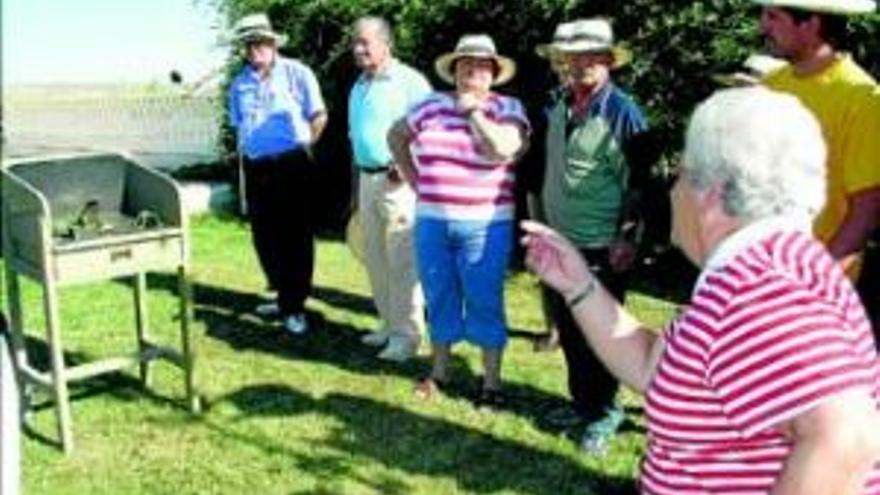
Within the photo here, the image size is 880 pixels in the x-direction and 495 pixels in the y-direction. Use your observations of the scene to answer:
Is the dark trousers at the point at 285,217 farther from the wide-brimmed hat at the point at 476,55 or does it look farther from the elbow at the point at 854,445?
the elbow at the point at 854,445

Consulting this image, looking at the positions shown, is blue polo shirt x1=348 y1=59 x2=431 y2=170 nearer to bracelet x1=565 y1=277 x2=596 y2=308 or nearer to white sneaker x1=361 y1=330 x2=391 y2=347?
white sneaker x1=361 y1=330 x2=391 y2=347

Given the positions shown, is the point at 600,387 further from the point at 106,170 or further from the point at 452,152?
the point at 106,170

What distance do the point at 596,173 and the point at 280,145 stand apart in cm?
304

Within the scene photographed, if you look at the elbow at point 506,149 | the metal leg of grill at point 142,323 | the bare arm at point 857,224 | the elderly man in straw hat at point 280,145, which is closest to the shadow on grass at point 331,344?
the elderly man in straw hat at point 280,145

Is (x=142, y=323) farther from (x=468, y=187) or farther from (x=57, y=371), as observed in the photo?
(x=468, y=187)

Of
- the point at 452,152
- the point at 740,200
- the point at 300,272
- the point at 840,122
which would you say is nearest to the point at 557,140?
the point at 452,152

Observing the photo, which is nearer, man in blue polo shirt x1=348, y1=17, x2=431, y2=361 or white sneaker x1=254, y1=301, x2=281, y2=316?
man in blue polo shirt x1=348, y1=17, x2=431, y2=361

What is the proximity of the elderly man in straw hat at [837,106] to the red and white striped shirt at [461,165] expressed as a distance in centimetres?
197

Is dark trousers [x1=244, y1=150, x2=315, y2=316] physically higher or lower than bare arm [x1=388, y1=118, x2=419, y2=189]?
lower

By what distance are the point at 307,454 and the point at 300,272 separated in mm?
2566

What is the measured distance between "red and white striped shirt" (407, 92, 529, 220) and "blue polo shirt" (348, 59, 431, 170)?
107 cm

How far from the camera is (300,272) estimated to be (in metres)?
8.70

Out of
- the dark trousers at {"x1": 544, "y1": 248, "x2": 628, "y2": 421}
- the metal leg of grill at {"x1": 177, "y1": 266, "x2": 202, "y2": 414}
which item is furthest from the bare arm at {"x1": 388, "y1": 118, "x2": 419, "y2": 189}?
the metal leg of grill at {"x1": 177, "y1": 266, "x2": 202, "y2": 414}

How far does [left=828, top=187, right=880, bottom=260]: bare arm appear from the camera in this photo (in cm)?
473
